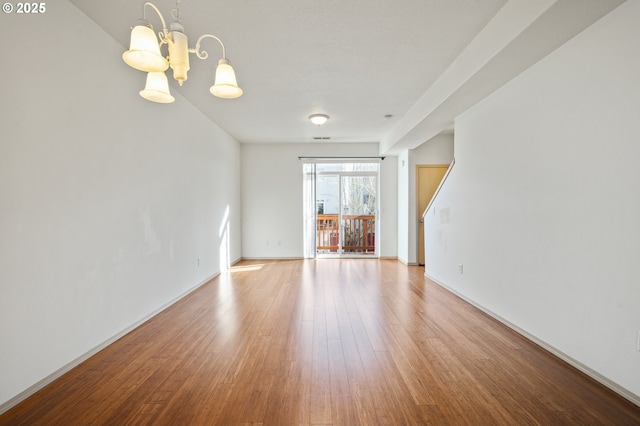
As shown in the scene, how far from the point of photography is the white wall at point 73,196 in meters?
1.69

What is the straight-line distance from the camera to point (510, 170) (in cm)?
280

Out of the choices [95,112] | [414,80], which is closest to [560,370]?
[414,80]

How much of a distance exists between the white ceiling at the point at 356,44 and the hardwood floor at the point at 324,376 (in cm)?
230

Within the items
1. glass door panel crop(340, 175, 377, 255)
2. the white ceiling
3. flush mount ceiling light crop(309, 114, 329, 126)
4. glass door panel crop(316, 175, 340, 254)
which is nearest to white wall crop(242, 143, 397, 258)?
glass door panel crop(340, 175, 377, 255)

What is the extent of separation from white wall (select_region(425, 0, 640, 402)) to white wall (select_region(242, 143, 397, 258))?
3.26 m

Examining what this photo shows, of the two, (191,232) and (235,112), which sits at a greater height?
(235,112)

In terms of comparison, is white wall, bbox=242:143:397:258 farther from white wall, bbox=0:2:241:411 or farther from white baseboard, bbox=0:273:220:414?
white baseboard, bbox=0:273:220:414

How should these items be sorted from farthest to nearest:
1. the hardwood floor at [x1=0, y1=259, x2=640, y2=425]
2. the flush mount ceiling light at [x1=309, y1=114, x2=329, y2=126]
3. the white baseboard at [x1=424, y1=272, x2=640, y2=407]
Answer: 1. the flush mount ceiling light at [x1=309, y1=114, x2=329, y2=126]
2. the white baseboard at [x1=424, y1=272, x2=640, y2=407]
3. the hardwood floor at [x1=0, y1=259, x2=640, y2=425]

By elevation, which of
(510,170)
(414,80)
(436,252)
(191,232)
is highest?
(414,80)

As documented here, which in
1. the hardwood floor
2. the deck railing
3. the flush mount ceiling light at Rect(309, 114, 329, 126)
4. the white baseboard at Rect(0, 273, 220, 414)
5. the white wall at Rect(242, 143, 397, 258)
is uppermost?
the flush mount ceiling light at Rect(309, 114, 329, 126)

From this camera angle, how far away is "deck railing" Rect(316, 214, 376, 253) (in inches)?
269

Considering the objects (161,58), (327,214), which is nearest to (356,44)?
(161,58)

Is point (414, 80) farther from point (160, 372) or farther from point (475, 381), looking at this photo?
point (160, 372)

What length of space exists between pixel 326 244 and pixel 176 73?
19.1 ft
